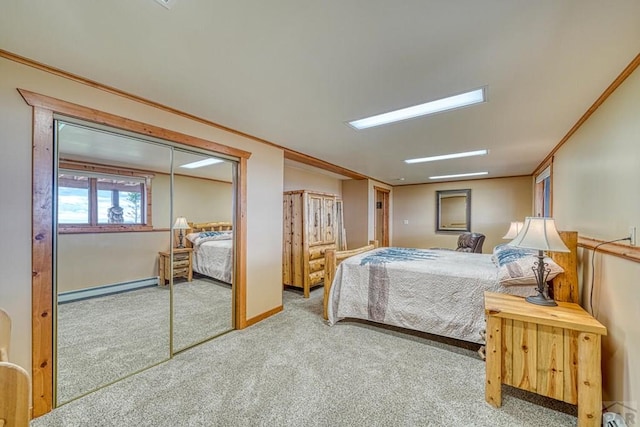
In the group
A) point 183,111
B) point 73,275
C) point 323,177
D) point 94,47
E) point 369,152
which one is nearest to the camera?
point 94,47

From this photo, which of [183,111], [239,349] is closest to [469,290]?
[239,349]

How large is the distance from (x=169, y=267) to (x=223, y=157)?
129 centimetres

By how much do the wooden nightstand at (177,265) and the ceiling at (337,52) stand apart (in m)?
1.40

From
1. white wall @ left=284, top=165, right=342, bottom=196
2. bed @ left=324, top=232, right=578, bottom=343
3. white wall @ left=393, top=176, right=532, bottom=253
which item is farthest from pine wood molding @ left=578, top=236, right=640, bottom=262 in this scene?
white wall @ left=393, top=176, right=532, bottom=253

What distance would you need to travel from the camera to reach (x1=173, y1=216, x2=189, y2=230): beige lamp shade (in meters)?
2.67

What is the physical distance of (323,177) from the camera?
20.1 feet

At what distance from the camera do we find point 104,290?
2.38 metres

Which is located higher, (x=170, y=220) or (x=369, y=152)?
(x=369, y=152)

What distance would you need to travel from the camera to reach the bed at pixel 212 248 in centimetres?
286

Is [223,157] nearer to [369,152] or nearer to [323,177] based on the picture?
[369,152]

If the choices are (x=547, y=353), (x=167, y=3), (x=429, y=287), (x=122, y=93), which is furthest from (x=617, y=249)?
(x=122, y=93)

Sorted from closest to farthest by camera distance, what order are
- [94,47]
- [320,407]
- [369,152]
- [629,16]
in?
[629,16], [94,47], [320,407], [369,152]

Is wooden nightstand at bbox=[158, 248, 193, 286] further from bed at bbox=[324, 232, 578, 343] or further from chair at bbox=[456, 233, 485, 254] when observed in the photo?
chair at bbox=[456, 233, 485, 254]

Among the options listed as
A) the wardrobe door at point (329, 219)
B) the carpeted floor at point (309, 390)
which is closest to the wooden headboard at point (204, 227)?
the carpeted floor at point (309, 390)
